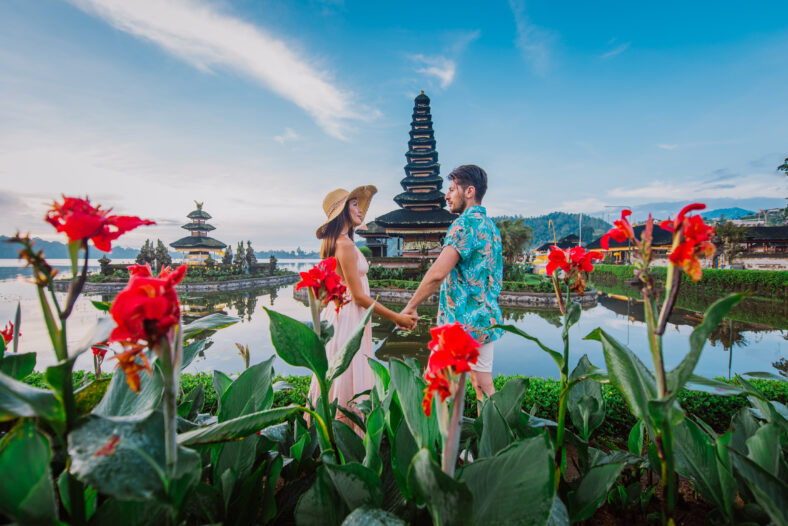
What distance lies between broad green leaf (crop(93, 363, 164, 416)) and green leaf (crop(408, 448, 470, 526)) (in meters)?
0.58

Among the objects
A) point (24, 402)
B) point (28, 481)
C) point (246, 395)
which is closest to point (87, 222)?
point (24, 402)

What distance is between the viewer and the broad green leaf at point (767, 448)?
31.6 inches

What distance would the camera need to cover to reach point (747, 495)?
33.1 inches

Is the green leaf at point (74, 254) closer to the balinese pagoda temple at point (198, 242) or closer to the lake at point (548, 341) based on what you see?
the lake at point (548, 341)

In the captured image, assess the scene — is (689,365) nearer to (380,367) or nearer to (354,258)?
(380,367)

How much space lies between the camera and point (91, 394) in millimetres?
846

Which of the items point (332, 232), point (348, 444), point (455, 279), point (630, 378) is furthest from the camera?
point (332, 232)

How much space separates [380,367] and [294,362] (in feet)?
1.16

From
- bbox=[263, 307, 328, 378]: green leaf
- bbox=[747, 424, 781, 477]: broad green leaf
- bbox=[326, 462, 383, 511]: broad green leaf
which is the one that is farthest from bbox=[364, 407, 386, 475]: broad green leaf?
bbox=[747, 424, 781, 477]: broad green leaf

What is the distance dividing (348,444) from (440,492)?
0.44 metres

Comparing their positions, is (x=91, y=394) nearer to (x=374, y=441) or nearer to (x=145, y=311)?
(x=145, y=311)

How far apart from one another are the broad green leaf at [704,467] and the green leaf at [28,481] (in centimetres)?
122

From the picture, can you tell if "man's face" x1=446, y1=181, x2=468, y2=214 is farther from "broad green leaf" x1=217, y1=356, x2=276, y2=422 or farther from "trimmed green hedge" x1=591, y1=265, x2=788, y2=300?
"trimmed green hedge" x1=591, y1=265, x2=788, y2=300

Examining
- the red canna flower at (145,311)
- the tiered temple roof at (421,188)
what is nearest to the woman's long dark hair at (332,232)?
the red canna flower at (145,311)
